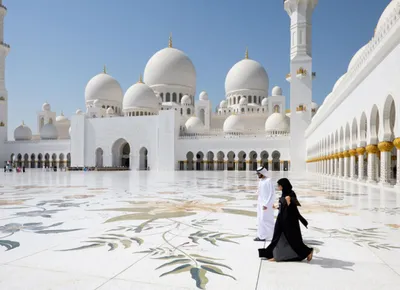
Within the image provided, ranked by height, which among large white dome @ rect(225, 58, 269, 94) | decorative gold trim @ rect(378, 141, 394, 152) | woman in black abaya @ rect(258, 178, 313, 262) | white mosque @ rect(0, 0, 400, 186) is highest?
large white dome @ rect(225, 58, 269, 94)

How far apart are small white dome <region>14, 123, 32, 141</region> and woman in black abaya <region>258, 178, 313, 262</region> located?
39.3m

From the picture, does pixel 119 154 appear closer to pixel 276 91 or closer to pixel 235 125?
pixel 235 125

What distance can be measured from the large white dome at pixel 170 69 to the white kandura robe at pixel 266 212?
1226 inches

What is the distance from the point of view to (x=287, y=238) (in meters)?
2.58

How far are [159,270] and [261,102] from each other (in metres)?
32.9

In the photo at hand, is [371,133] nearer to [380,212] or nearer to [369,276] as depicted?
[380,212]

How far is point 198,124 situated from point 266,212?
26.8 metres

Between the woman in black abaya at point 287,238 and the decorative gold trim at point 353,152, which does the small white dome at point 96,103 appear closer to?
the decorative gold trim at point 353,152

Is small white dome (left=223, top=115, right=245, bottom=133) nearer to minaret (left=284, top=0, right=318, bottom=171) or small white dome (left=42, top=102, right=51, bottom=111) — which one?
minaret (left=284, top=0, right=318, bottom=171)

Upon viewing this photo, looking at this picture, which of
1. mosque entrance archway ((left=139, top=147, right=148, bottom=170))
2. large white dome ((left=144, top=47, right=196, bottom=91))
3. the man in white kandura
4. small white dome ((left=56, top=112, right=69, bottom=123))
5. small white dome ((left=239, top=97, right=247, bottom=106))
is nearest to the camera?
the man in white kandura

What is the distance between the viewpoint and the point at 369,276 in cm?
221

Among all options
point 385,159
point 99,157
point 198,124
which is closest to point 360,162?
point 385,159

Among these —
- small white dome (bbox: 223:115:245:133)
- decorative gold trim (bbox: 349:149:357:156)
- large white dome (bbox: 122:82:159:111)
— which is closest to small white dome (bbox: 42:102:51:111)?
large white dome (bbox: 122:82:159:111)

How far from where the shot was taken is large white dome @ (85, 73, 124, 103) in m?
35.8
